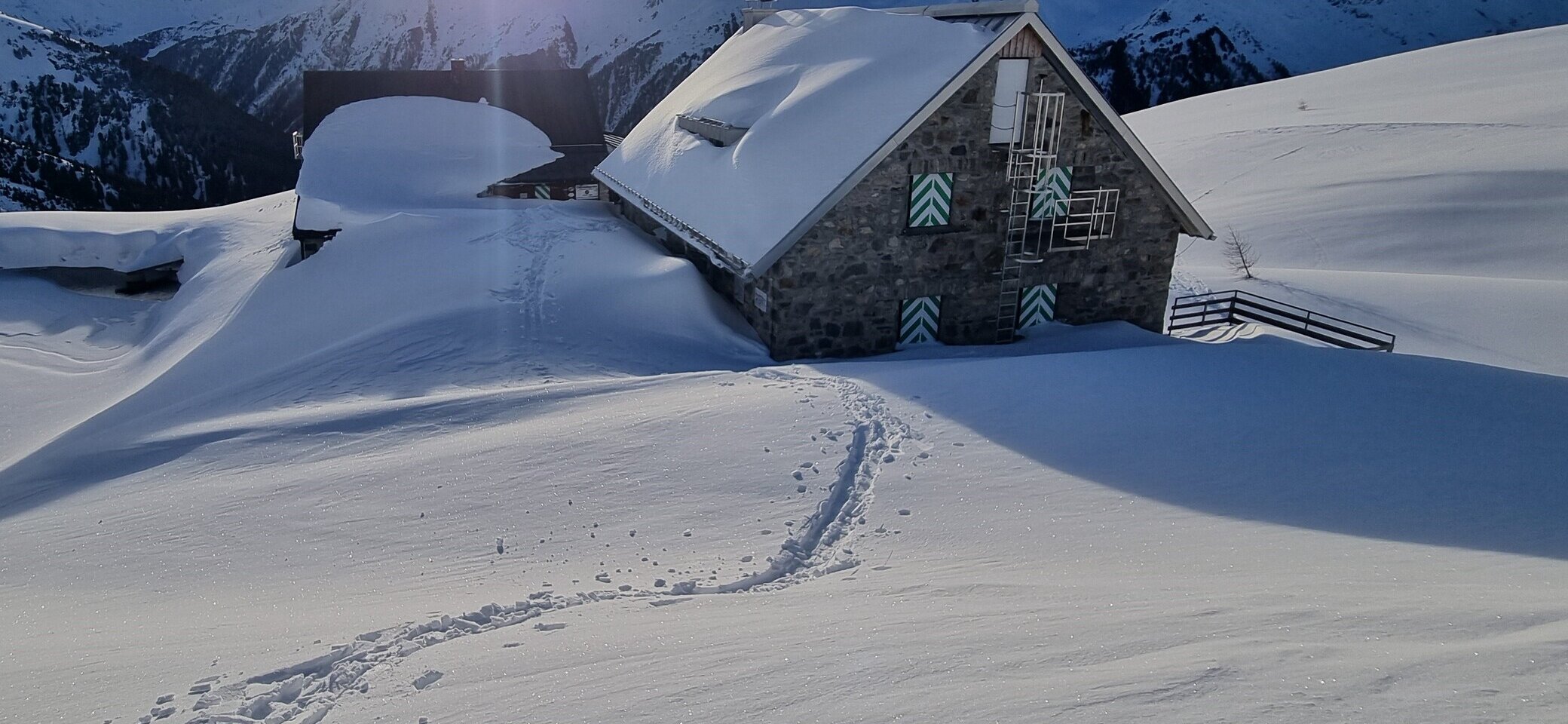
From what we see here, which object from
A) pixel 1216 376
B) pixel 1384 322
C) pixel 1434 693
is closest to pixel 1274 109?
pixel 1384 322

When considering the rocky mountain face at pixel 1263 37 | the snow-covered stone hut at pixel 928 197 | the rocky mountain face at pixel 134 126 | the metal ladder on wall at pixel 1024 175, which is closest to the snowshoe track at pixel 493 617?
the snow-covered stone hut at pixel 928 197

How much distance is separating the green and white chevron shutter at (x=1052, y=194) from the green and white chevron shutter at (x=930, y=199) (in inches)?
63.1

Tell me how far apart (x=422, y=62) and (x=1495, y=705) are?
157 meters

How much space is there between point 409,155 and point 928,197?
1945cm

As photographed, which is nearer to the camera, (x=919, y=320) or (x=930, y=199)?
(x=930, y=199)

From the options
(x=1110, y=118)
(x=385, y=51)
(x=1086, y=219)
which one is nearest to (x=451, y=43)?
(x=385, y=51)

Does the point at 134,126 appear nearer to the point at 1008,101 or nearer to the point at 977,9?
the point at 977,9

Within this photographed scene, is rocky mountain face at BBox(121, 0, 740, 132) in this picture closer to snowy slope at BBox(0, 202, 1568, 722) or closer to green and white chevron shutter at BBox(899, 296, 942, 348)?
green and white chevron shutter at BBox(899, 296, 942, 348)

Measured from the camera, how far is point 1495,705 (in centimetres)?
422

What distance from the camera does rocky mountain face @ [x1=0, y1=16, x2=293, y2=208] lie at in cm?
7375

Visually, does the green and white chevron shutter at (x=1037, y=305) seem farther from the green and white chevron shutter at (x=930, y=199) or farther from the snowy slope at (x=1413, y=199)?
the snowy slope at (x=1413, y=199)

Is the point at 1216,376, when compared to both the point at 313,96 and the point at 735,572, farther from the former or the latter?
the point at 313,96

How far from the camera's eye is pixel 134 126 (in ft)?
256

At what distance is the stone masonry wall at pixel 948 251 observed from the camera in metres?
16.4
